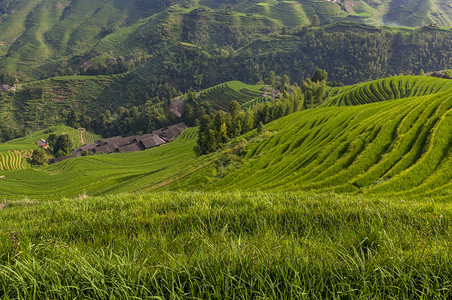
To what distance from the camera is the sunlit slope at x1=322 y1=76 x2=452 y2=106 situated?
76062 mm

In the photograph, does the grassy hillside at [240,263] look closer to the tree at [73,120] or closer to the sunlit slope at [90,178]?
the sunlit slope at [90,178]

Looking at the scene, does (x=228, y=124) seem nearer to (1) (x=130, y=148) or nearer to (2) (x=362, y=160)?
(2) (x=362, y=160)

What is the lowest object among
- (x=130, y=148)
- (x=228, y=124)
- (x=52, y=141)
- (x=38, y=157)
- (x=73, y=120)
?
(x=73, y=120)

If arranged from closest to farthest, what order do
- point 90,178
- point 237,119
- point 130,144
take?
point 90,178
point 237,119
point 130,144

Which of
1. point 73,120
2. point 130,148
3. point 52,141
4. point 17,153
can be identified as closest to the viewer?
point 17,153

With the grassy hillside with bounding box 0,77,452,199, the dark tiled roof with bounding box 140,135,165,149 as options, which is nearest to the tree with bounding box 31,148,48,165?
the dark tiled roof with bounding box 140,135,165,149

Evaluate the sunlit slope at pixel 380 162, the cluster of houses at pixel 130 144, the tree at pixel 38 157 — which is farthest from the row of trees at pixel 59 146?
the sunlit slope at pixel 380 162

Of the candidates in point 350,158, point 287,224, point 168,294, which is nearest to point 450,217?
point 287,224

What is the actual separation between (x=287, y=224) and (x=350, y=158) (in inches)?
760

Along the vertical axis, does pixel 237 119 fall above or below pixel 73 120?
above

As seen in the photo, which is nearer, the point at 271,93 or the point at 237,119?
the point at 237,119

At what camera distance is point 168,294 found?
10.3 ft

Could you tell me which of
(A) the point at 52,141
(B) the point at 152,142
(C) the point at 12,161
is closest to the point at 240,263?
(C) the point at 12,161

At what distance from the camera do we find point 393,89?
8944 centimetres
